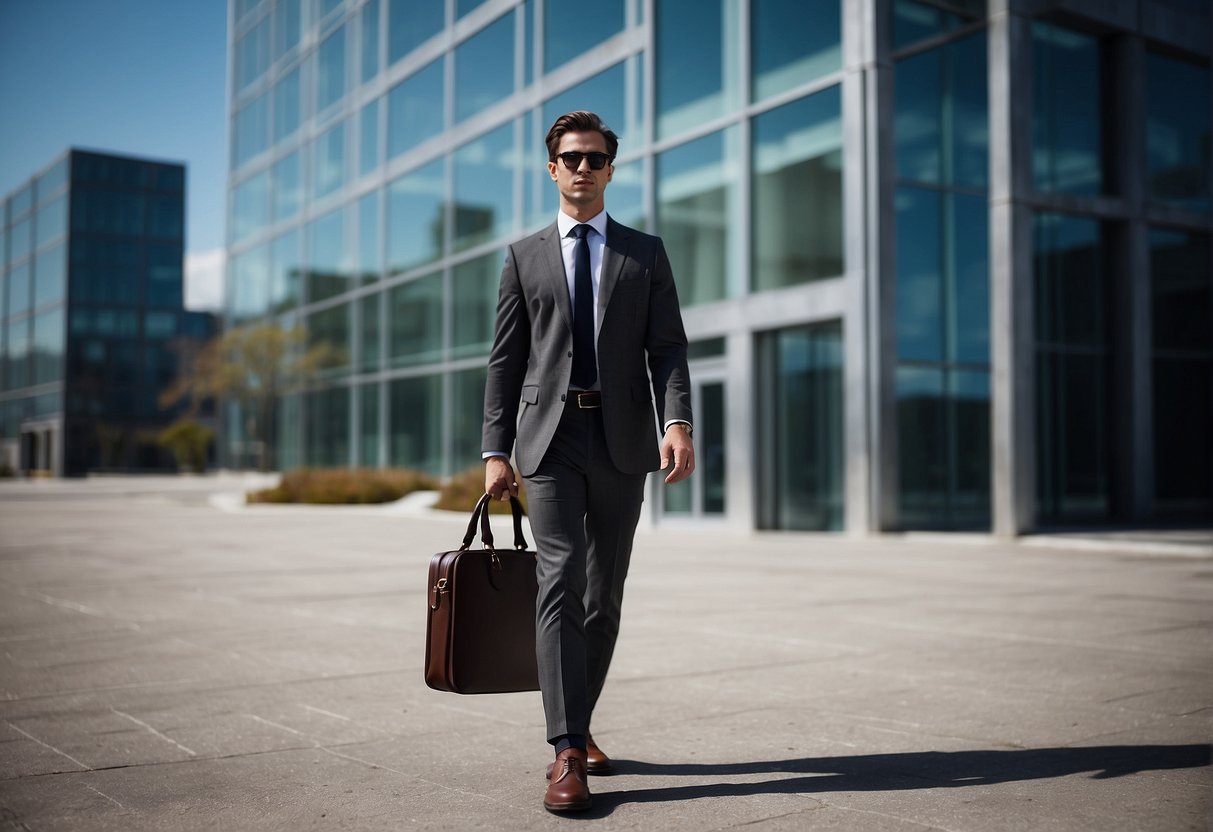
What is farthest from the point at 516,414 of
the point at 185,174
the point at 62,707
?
the point at 185,174

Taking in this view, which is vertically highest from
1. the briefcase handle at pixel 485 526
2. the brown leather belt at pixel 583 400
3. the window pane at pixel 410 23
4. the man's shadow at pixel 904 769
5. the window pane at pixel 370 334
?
the window pane at pixel 410 23

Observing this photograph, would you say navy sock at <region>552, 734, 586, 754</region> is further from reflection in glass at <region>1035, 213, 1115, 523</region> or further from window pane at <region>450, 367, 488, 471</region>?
window pane at <region>450, 367, 488, 471</region>

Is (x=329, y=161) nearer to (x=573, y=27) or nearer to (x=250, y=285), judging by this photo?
(x=250, y=285)

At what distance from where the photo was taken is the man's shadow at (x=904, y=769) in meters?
3.55

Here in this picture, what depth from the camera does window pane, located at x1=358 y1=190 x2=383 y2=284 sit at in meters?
32.3

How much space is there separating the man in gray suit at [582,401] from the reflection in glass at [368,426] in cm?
2901

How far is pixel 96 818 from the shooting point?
128 inches

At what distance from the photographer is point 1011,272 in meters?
15.8

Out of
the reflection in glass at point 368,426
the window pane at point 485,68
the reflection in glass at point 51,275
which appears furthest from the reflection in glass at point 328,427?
the reflection in glass at point 51,275

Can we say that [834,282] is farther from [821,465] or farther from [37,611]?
[37,611]

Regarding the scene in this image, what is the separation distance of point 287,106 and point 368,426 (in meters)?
12.7

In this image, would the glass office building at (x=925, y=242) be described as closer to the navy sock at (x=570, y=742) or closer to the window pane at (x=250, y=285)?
the navy sock at (x=570, y=742)

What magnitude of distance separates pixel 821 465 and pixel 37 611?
11770 millimetres

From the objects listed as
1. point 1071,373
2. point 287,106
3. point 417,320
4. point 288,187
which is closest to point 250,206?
point 288,187
